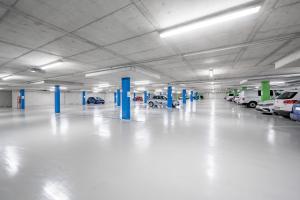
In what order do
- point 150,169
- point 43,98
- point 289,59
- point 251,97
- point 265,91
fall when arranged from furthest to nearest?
point 43,98 → point 251,97 → point 265,91 → point 289,59 → point 150,169

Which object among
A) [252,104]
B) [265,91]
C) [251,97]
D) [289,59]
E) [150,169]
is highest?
[289,59]

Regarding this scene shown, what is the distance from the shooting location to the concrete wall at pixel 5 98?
21.4 meters

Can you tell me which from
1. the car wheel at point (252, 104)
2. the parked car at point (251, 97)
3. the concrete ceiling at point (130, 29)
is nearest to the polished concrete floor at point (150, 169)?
the concrete ceiling at point (130, 29)

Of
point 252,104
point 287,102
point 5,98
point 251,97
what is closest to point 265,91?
point 251,97

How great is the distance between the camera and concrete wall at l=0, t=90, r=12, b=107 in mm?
21406

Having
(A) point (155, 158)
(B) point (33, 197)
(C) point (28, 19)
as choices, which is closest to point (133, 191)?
(A) point (155, 158)

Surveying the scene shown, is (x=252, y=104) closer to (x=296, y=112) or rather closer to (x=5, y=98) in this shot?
(x=296, y=112)

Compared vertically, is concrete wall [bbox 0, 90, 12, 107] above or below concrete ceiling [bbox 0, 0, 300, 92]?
below

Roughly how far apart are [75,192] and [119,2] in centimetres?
316

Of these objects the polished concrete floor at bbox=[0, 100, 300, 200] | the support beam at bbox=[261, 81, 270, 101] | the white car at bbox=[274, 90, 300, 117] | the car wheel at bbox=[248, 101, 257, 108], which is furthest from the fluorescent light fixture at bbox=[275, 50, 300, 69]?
the car wheel at bbox=[248, 101, 257, 108]

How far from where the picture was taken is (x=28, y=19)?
2.98 meters

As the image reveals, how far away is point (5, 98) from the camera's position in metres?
21.8

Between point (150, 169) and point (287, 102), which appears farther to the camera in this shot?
point (287, 102)

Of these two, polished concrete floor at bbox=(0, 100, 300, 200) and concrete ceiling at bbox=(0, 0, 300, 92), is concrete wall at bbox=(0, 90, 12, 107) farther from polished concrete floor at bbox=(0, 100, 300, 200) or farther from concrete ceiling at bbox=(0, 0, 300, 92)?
polished concrete floor at bbox=(0, 100, 300, 200)
